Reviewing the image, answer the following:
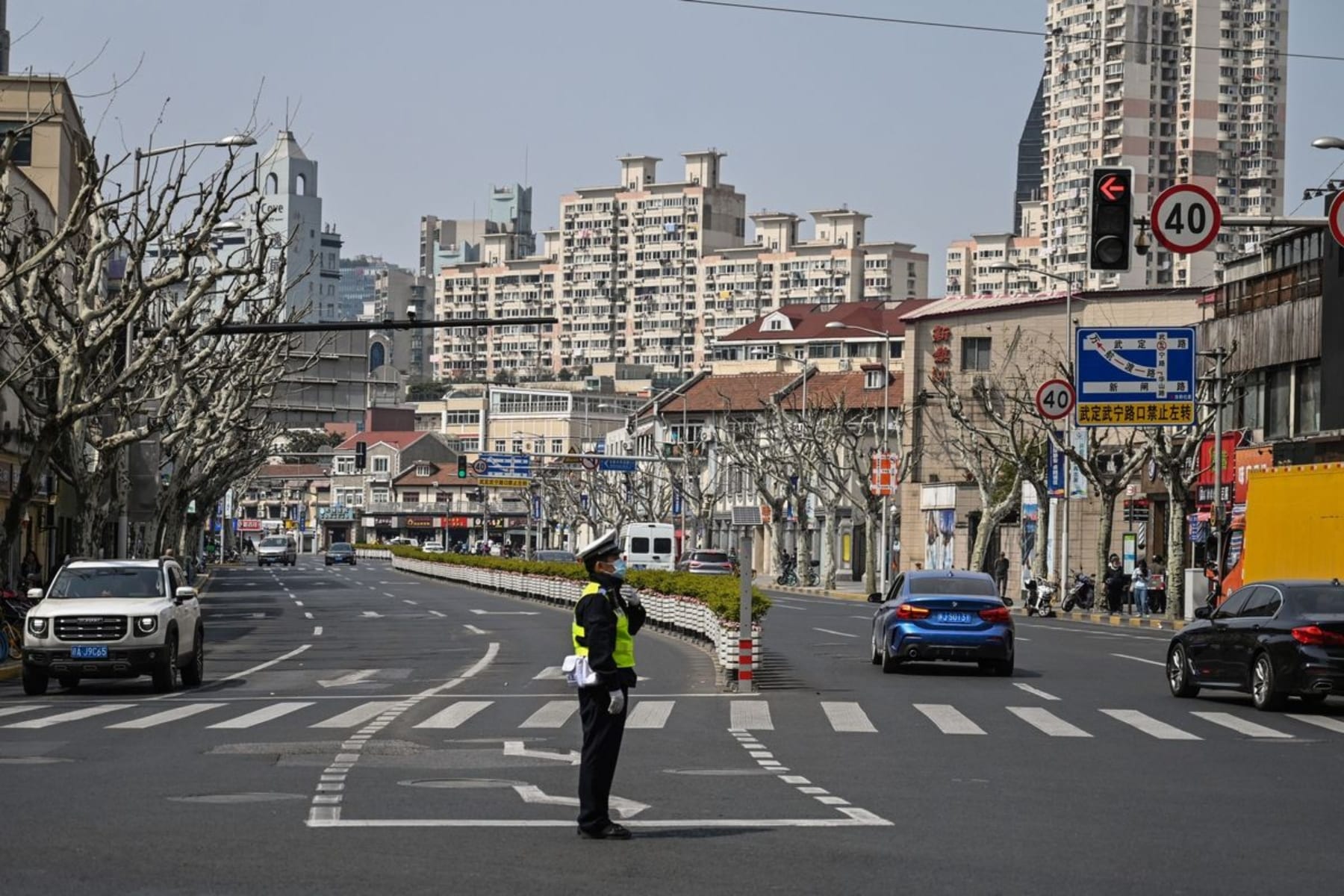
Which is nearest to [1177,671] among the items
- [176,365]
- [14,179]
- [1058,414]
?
[176,365]

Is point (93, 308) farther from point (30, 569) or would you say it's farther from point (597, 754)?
point (597, 754)

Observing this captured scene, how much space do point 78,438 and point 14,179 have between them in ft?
64.1

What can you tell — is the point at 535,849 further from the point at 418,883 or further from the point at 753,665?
the point at 753,665

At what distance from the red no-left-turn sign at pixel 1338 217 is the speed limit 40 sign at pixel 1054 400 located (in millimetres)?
35605

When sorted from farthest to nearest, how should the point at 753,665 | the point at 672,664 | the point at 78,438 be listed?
the point at 78,438, the point at 672,664, the point at 753,665

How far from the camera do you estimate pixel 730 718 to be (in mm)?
21734

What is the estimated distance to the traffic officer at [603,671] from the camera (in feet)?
39.0

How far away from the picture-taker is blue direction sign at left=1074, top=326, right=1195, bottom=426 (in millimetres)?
50812

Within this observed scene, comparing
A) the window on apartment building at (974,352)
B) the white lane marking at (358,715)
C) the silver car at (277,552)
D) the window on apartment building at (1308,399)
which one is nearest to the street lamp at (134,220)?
the white lane marking at (358,715)

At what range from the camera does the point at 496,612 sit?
56.7 metres

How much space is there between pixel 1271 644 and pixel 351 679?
12.9 meters

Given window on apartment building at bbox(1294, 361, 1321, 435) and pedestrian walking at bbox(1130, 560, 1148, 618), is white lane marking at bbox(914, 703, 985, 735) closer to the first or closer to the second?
window on apartment building at bbox(1294, 361, 1321, 435)

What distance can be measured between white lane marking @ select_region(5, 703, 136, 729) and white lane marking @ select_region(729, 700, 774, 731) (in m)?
6.87

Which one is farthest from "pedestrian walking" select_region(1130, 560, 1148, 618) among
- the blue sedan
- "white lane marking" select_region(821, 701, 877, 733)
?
"white lane marking" select_region(821, 701, 877, 733)
